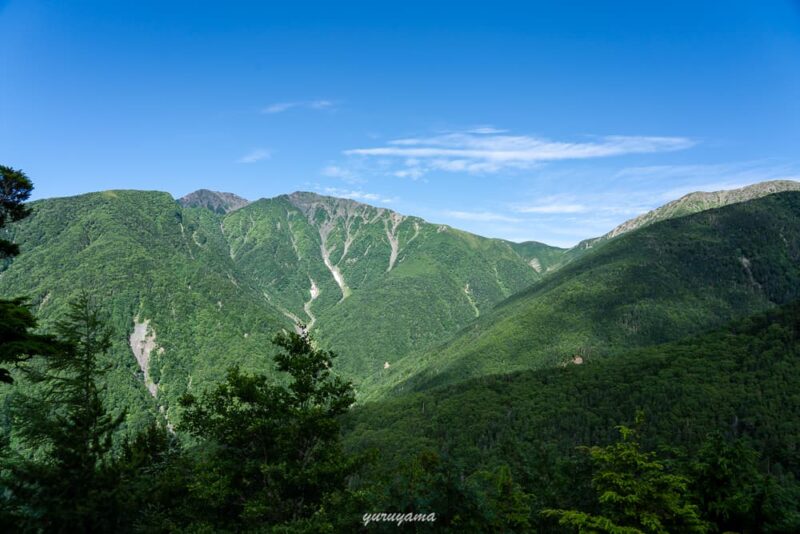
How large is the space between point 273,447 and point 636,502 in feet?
49.7

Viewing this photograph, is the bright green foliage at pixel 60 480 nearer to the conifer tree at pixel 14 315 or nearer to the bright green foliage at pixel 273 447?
the conifer tree at pixel 14 315

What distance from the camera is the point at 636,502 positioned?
17.9m

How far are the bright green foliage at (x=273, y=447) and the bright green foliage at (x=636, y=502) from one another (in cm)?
1014

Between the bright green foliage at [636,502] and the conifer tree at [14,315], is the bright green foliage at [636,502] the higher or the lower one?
the lower one

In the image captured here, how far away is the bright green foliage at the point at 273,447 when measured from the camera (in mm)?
19391

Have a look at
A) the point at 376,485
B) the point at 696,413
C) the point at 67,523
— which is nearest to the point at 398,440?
the point at 696,413

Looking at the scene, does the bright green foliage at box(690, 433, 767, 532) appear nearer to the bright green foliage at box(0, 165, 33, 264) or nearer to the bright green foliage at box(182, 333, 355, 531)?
the bright green foliage at box(182, 333, 355, 531)

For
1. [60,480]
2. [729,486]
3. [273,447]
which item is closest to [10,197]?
[60,480]

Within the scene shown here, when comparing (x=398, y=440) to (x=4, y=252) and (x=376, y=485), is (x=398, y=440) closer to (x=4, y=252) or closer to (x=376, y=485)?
(x=376, y=485)

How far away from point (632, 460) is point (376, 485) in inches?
547

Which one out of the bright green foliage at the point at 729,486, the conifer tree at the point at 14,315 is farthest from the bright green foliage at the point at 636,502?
the conifer tree at the point at 14,315

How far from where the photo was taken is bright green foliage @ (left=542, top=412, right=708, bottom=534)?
17.5 m

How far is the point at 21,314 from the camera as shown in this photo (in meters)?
15.7

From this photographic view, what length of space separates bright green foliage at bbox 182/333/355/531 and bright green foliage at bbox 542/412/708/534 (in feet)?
33.3
